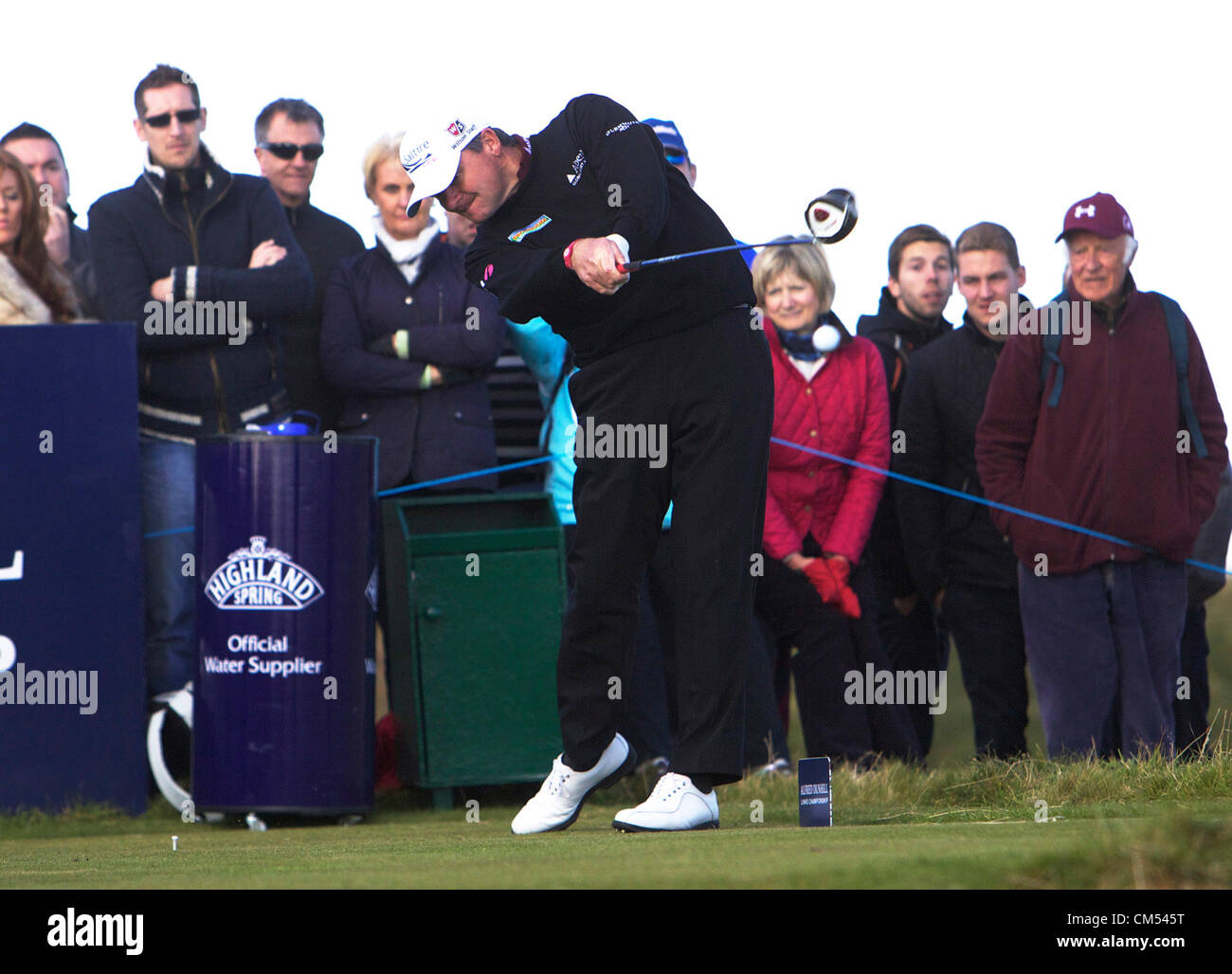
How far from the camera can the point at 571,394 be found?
497 centimetres

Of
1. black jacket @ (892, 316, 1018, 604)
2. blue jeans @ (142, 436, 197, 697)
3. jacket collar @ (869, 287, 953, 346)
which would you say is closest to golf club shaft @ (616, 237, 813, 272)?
black jacket @ (892, 316, 1018, 604)

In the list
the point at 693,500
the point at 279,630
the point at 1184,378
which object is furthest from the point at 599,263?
the point at 1184,378

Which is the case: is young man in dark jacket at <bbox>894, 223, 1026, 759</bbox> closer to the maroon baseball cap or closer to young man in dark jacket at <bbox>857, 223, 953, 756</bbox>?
young man in dark jacket at <bbox>857, 223, 953, 756</bbox>

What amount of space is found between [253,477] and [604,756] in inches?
84.2

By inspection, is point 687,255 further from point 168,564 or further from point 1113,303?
point 168,564

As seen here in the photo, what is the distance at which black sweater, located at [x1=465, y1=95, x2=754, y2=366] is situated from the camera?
15.0 ft

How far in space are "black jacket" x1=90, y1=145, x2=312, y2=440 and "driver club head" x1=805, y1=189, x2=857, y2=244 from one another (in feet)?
9.84

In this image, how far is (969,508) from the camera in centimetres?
726

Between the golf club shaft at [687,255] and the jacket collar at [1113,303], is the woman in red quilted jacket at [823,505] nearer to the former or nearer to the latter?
the jacket collar at [1113,303]

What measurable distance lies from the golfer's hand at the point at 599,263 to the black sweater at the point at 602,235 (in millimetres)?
105
